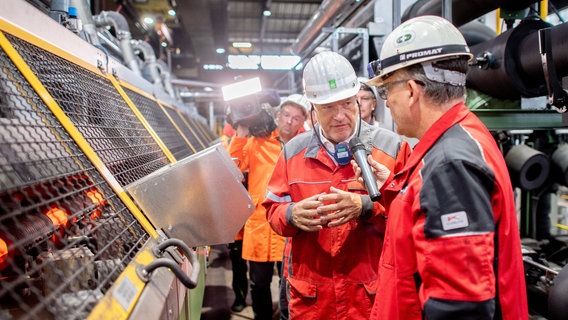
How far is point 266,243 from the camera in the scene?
2953mm

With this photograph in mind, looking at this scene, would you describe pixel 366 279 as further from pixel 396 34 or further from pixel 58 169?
pixel 58 169

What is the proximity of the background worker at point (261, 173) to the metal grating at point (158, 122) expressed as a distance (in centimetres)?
57

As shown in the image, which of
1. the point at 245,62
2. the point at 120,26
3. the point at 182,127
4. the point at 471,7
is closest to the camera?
the point at 471,7

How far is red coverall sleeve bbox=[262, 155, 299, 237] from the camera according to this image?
172 cm

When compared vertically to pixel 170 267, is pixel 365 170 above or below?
above

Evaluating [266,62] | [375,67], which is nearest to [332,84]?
[375,67]

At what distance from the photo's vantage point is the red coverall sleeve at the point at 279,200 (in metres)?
1.72

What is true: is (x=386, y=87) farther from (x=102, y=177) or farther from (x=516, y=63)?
(x=516, y=63)

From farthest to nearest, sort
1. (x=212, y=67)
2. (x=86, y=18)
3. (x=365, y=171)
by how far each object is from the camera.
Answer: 1. (x=212, y=67)
2. (x=86, y=18)
3. (x=365, y=171)

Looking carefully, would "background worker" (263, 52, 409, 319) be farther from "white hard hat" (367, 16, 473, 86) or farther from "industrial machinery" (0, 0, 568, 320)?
"white hard hat" (367, 16, 473, 86)

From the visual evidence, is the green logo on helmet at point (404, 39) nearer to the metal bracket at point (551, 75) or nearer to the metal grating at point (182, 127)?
the metal bracket at point (551, 75)

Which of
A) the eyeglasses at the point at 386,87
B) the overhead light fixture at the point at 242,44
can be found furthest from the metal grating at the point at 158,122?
the overhead light fixture at the point at 242,44

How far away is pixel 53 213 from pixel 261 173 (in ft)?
7.16

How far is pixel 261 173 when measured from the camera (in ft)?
10.5
